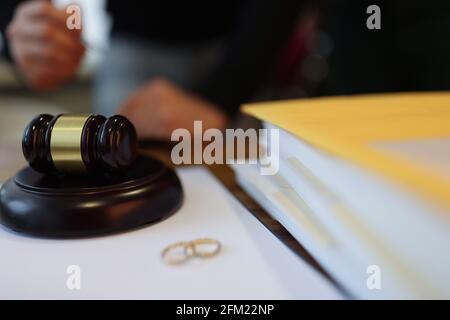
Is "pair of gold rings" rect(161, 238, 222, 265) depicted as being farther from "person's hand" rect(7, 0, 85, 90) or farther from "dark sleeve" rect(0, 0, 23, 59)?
"dark sleeve" rect(0, 0, 23, 59)

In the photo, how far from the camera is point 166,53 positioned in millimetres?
1215

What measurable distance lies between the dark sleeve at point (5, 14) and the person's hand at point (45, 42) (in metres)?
0.11

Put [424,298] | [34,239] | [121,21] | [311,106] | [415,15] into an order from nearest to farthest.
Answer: [424,298] → [34,239] → [311,106] → [415,15] → [121,21]

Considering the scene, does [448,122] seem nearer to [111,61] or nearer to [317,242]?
[317,242]

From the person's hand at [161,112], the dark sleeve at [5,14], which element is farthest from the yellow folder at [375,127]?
the dark sleeve at [5,14]

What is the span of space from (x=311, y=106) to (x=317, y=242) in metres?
0.20

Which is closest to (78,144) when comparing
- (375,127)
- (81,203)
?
(81,203)

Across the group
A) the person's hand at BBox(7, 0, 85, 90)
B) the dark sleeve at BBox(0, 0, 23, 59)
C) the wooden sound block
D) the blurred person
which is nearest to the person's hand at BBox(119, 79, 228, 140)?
the blurred person

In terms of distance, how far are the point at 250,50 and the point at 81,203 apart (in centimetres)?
73

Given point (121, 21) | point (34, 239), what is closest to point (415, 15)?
point (121, 21)

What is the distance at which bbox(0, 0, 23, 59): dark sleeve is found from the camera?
2.77ft

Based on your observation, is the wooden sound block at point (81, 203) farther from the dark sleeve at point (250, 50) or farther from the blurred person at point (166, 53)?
the dark sleeve at point (250, 50)

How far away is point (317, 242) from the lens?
31 centimetres

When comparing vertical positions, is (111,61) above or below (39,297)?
above
